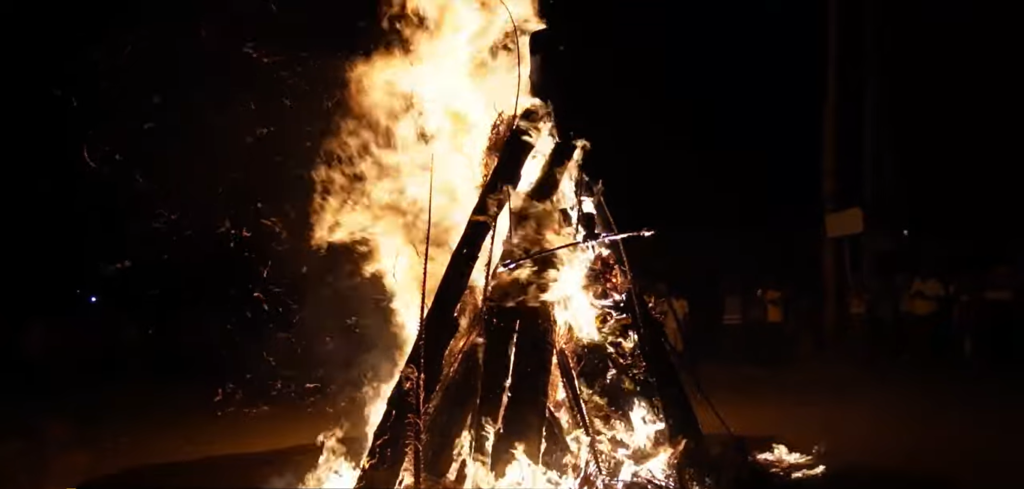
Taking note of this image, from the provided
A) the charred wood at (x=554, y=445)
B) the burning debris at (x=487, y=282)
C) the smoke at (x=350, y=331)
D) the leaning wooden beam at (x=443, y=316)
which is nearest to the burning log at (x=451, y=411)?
the burning debris at (x=487, y=282)

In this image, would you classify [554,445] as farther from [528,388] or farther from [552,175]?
[552,175]

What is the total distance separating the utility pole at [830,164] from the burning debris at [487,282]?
9.18 meters

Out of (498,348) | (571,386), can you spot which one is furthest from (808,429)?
(498,348)

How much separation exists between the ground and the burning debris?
1866 mm

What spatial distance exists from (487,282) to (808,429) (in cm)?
469

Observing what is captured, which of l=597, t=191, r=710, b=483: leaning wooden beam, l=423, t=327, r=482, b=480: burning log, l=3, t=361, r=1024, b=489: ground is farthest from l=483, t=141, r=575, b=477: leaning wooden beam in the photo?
l=3, t=361, r=1024, b=489: ground

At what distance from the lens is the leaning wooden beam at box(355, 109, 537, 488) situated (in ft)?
21.8

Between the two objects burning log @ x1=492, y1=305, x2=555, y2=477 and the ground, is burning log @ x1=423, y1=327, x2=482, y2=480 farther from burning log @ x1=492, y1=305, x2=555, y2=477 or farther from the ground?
the ground

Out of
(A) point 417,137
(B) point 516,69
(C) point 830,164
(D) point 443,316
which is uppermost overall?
(C) point 830,164

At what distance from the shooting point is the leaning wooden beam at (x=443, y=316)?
6.65 meters

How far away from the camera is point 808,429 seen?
415 inches

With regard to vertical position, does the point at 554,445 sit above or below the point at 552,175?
below

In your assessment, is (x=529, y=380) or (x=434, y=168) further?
(x=434, y=168)

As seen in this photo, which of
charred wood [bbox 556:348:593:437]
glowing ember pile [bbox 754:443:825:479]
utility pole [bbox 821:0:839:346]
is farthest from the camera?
utility pole [bbox 821:0:839:346]
